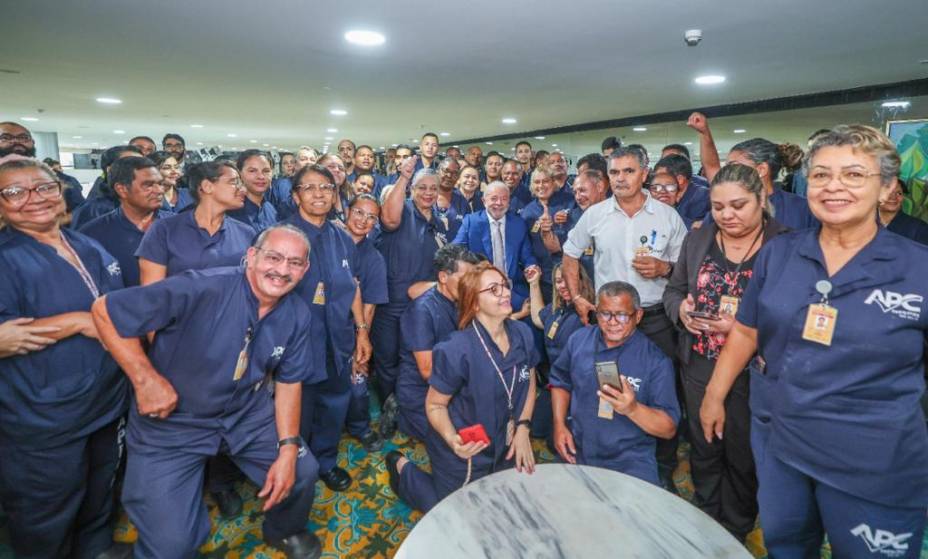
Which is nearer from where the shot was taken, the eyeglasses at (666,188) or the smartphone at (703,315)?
the smartphone at (703,315)

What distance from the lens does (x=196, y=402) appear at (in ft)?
6.44

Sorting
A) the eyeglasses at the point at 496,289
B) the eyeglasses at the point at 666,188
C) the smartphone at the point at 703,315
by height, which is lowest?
the smartphone at the point at 703,315

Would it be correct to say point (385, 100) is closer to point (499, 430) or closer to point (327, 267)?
point (327, 267)

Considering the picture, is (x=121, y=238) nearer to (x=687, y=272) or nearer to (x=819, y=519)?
(x=687, y=272)

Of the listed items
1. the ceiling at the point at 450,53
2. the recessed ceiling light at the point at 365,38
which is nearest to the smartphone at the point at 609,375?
the ceiling at the point at 450,53

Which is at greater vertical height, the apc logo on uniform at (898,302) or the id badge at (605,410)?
the apc logo on uniform at (898,302)

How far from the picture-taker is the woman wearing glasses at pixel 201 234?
2359 millimetres

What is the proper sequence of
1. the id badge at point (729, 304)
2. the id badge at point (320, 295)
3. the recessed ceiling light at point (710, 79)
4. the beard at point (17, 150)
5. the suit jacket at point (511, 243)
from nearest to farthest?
the id badge at point (729, 304), the id badge at point (320, 295), the beard at point (17, 150), the suit jacket at point (511, 243), the recessed ceiling light at point (710, 79)

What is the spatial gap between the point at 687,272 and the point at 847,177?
882 mm

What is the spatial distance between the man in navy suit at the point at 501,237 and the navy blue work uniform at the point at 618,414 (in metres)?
1.40

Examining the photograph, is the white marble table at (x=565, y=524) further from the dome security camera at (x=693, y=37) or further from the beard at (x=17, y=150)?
the beard at (x=17, y=150)

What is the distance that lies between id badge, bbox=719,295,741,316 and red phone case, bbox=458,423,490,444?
1.11 metres

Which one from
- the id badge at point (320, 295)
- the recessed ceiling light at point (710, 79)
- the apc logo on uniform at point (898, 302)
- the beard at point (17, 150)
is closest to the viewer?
the apc logo on uniform at point (898, 302)

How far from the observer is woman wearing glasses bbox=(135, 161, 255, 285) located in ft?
7.74
